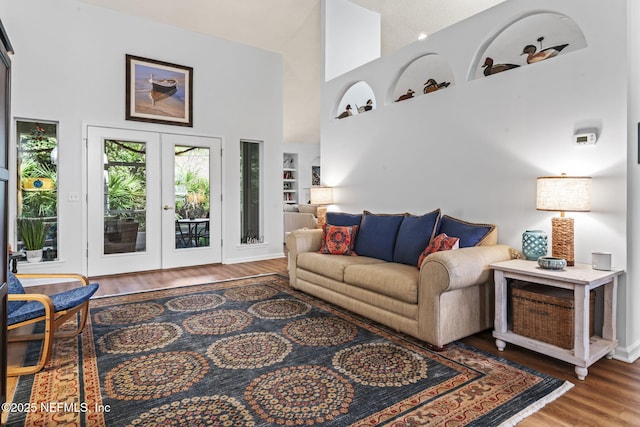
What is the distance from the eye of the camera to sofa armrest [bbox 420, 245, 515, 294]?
245 centimetres

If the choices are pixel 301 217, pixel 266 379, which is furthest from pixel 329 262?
pixel 301 217

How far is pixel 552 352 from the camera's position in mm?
A: 2309

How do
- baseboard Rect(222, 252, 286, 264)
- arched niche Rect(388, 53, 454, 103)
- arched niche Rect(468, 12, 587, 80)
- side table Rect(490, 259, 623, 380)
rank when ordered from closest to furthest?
side table Rect(490, 259, 623, 380) → arched niche Rect(468, 12, 587, 80) → arched niche Rect(388, 53, 454, 103) → baseboard Rect(222, 252, 286, 264)

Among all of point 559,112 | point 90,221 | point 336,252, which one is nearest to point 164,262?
point 90,221

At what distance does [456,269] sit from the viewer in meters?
2.46

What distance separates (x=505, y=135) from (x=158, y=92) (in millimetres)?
4668

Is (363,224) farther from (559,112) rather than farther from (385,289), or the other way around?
(559,112)

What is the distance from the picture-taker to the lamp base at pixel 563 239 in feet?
8.42

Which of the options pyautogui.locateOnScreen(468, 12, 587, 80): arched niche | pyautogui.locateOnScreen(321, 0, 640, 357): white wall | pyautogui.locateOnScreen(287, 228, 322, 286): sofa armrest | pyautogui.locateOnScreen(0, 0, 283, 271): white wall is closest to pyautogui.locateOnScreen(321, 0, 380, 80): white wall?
pyautogui.locateOnScreen(321, 0, 640, 357): white wall

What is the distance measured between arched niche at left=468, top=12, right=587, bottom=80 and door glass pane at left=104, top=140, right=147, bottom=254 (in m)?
4.45

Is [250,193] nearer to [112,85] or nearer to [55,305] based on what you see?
[112,85]

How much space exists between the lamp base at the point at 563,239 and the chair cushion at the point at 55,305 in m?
3.38

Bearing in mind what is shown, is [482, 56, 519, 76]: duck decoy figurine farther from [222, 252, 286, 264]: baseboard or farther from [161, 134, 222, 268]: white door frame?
[222, 252, 286, 264]: baseboard

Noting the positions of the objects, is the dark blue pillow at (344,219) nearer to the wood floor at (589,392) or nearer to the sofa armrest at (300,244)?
the sofa armrest at (300,244)
